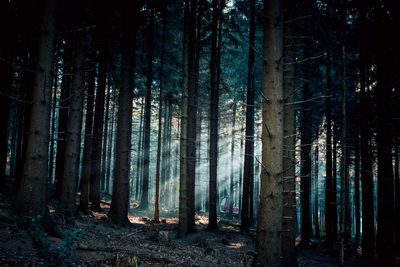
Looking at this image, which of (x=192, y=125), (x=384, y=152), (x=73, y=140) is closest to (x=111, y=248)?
(x=73, y=140)

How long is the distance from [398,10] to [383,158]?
628cm

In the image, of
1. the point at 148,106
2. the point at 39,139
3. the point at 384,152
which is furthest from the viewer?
the point at 148,106

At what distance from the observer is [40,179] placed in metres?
5.82

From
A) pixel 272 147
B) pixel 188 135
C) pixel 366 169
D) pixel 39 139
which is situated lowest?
pixel 366 169

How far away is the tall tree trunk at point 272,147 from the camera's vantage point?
4.02 meters

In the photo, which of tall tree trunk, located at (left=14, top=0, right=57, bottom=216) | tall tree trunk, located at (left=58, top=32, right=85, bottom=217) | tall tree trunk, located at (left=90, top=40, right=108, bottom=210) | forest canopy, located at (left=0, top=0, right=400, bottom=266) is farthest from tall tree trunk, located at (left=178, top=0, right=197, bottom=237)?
tall tree trunk, located at (left=14, top=0, right=57, bottom=216)

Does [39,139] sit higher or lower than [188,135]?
lower

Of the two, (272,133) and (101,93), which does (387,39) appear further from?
(101,93)

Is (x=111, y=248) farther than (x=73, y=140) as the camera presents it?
No

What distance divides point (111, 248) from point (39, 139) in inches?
131

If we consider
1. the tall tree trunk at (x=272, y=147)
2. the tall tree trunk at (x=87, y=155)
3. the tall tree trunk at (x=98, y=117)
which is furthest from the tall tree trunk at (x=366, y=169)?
the tall tree trunk at (x=87, y=155)

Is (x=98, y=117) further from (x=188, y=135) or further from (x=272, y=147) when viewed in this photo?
(x=272, y=147)

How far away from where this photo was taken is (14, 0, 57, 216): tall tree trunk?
568cm

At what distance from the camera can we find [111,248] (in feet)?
19.6
